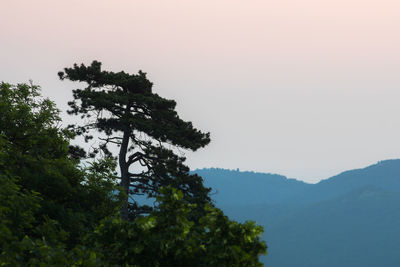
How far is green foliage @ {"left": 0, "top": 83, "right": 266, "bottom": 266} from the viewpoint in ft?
34.7

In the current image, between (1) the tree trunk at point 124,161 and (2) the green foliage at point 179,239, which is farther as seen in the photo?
(1) the tree trunk at point 124,161

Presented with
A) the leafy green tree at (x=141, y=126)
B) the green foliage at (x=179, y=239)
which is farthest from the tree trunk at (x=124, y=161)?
the green foliage at (x=179, y=239)

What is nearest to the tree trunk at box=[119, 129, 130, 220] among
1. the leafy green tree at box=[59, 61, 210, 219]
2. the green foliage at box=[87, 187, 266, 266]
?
the leafy green tree at box=[59, 61, 210, 219]

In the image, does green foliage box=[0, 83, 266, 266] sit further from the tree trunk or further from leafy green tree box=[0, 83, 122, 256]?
the tree trunk

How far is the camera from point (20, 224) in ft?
52.4

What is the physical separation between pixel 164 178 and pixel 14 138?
1352 cm

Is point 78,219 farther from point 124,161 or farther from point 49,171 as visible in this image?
point 124,161

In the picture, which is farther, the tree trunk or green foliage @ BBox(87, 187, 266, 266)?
the tree trunk

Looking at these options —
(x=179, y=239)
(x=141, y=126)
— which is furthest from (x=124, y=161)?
(x=179, y=239)

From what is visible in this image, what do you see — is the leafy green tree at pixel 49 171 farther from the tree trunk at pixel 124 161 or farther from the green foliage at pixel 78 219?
the tree trunk at pixel 124 161

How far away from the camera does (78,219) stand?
2088cm

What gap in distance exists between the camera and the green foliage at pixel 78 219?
10.6 metres

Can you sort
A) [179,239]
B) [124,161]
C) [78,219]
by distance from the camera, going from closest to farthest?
[179,239] < [78,219] < [124,161]

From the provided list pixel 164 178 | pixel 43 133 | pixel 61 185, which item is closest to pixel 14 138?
pixel 43 133
